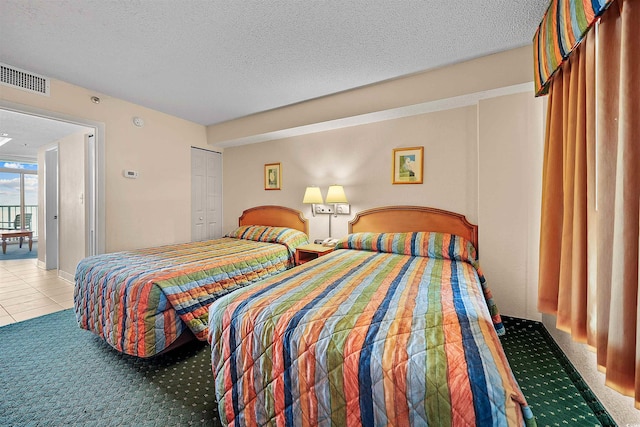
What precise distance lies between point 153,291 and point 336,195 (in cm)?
213

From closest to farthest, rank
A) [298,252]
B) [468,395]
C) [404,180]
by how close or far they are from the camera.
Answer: [468,395], [404,180], [298,252]

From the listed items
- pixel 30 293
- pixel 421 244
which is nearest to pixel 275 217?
pixel 421 244

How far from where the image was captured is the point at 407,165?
10.3 ft

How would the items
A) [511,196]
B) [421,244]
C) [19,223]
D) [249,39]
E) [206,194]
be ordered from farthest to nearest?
1. [19,223]
2. [206,194]
3. [421,244]
4. [511,196]
5. [249,39]

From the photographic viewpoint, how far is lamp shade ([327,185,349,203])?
131 inches

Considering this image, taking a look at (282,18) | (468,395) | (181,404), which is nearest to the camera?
(468,395)

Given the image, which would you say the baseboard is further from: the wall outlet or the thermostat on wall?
the wall outlet

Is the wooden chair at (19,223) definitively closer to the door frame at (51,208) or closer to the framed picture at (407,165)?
the door frame at (51,208)

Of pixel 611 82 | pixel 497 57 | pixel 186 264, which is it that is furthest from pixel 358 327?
pixel 497 57

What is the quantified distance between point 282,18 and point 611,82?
6.21 ft

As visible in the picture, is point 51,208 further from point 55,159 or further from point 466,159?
point 466,159

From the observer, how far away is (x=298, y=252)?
3.45 metres

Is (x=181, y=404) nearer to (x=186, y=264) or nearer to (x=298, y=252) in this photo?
(x=186, y=264)

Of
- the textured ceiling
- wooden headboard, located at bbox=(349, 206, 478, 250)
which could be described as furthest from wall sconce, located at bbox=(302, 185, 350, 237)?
the textured ceiling
